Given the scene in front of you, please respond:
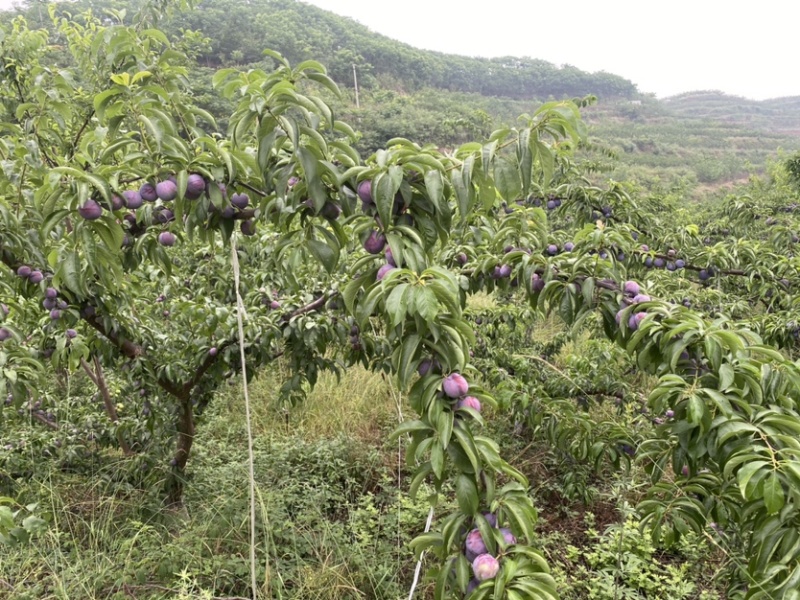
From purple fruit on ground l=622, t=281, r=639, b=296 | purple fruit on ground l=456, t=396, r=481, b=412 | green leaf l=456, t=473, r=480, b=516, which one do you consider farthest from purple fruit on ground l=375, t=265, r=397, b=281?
purple fruit on ground l=622, t=281, r=639, b=296

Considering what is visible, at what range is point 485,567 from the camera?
88 cm

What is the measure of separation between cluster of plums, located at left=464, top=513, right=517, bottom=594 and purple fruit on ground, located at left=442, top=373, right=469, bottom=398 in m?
0.26

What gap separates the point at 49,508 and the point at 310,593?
1.59 metres

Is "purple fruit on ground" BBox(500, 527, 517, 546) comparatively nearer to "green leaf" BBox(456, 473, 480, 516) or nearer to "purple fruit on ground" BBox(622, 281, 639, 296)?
"green leaf" BBox(456, 473, 480, 516)

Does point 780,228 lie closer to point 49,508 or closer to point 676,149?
point 49,508

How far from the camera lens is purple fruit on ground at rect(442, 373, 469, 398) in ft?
3.10

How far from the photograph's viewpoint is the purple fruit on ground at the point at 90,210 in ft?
3.60

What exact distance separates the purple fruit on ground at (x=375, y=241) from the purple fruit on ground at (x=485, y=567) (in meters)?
0.64

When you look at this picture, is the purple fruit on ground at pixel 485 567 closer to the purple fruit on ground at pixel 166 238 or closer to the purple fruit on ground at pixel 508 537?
the purple fruit on ground at pixel 508 537

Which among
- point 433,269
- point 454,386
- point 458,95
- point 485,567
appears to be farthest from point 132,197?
point 458,95

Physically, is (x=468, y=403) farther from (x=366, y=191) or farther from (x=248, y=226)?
(x=248, y=226)

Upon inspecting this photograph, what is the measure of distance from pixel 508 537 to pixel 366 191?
740mm

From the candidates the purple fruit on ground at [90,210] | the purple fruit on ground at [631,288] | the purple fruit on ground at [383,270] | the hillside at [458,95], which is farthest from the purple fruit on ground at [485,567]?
the hillside at [458,95]

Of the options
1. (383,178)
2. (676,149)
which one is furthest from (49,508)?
(676,149)
